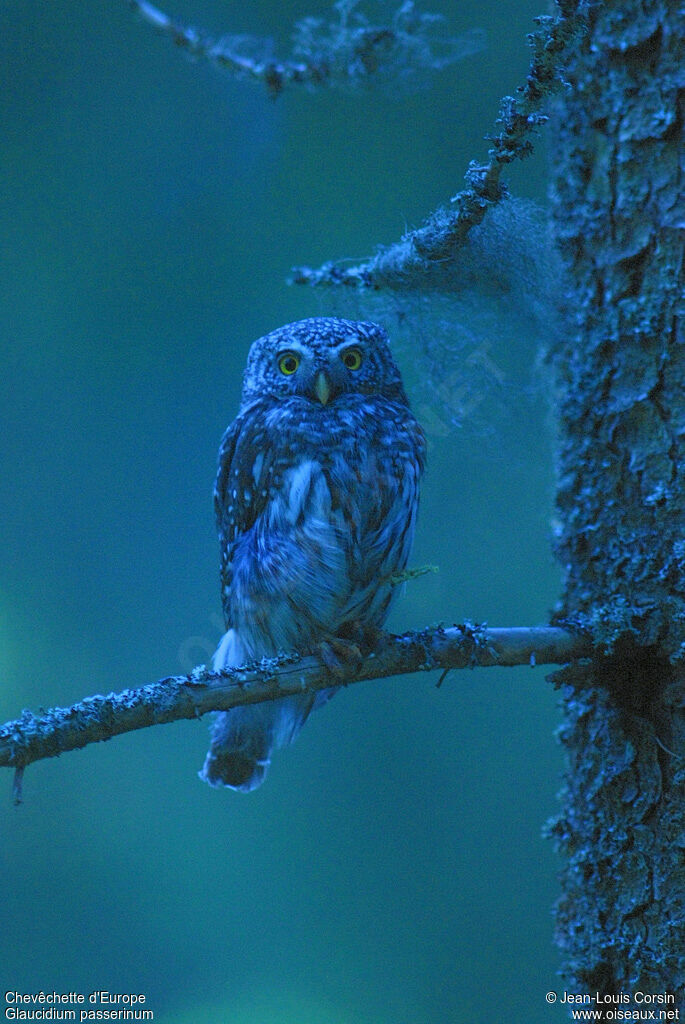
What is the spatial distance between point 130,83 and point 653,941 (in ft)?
8.68

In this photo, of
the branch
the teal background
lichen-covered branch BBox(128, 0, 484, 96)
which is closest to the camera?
the branch

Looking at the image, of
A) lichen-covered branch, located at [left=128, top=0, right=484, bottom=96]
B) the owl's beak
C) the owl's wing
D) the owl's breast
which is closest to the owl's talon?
the owl's breast

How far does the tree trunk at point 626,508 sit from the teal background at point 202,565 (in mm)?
416

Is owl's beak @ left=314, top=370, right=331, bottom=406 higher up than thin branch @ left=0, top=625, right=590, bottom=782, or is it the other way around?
owl's beak @ left=314, top=370, right=331, bottom=406

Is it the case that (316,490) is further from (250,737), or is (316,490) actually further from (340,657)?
(250,737)

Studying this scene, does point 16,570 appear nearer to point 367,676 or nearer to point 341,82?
point 367,676

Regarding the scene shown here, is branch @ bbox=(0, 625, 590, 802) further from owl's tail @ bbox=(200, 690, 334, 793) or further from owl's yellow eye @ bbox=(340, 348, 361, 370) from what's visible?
owl's yellow eye @ bbox=(340, 348, 361, 370)

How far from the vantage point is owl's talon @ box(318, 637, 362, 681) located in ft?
4.65

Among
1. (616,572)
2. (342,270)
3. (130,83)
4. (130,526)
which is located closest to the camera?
(616,572)

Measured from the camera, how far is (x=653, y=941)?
147 centimetres

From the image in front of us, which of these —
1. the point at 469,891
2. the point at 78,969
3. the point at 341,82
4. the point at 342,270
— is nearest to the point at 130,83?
the point at 341,82

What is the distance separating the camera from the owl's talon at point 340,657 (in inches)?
A: 55.8

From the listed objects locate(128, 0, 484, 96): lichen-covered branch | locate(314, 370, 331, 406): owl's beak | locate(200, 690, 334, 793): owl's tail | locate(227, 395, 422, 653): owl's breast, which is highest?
locate(128, 0, 484, 96): lichen-covered branch

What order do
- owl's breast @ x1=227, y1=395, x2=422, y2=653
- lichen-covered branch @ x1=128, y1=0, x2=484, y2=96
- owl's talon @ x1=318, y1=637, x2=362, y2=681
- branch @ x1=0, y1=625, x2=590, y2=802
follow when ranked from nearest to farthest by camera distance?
branch @ x1=0, y1=625, x2=590, y2=802 → owl's talon @ x1=318, y1=637, x2=362, y2=681 → owl's breast @ x1=227, y1=395, x2=422, y2=653 → lichen-covered branch @ x1=128, y1=0, x2=484, y2=96
